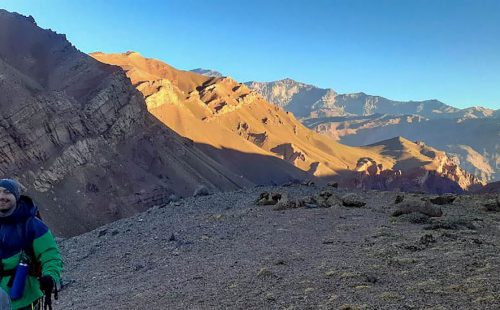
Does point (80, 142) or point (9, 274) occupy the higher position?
point (9, 274)

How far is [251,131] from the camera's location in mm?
134375

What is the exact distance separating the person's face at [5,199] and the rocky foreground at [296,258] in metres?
5.02

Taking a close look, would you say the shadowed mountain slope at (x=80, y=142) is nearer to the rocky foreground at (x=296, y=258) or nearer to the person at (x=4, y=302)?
the rocky foreground at (x=296, y=258)

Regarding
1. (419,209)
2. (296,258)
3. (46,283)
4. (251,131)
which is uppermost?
(251,131)

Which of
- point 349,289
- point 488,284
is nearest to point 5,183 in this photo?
point 349,289

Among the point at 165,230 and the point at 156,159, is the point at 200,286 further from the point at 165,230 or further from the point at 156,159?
the point at 156,159

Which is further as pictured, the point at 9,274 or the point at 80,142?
the point at 80,142

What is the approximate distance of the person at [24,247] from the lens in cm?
530

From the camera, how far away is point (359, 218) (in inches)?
715

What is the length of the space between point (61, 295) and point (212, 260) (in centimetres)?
455

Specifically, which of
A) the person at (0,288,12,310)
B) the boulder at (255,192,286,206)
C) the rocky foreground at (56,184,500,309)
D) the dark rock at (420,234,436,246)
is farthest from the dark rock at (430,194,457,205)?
the person at (0,288,12,310)

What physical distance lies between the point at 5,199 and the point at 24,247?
0.60 m

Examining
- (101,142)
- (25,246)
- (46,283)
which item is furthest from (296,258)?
(101,142)

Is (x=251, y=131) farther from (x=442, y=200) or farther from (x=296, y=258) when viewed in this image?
(x=296, y=258)
